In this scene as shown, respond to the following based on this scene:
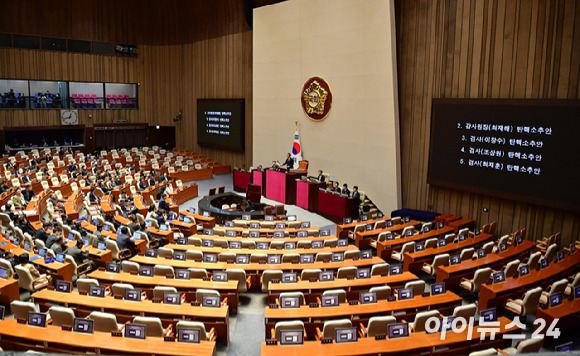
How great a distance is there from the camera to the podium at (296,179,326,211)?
53.6 feet

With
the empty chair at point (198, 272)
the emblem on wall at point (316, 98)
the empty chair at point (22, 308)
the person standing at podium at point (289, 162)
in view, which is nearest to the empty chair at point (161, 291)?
the empty chair at point (198, 272)

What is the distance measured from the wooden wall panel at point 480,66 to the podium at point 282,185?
13.8ft

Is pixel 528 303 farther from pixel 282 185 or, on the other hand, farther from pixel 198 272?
pixel 282 185

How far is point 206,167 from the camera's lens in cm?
2383

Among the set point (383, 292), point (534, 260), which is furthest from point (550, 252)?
point (383, 292)

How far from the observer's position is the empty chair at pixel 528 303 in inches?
296

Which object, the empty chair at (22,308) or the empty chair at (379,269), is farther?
the empty chair at (379,269)

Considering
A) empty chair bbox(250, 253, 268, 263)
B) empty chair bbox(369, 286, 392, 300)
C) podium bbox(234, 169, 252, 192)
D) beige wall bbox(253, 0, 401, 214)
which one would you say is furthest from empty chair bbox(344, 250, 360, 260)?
podium bbox(234, 169, 252, 192)

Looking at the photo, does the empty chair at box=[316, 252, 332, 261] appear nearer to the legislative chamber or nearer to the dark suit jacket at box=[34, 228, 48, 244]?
the legislative chamber

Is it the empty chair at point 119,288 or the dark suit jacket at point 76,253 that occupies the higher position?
the empty chair at point 119,288

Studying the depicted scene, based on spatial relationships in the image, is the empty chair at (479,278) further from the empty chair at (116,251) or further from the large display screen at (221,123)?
the large display screen at (221,123)

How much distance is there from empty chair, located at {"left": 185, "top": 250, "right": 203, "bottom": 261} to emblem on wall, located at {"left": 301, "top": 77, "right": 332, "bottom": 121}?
34.1ft

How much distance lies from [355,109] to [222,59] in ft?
35.9

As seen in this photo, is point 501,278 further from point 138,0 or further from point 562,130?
point 138,0
